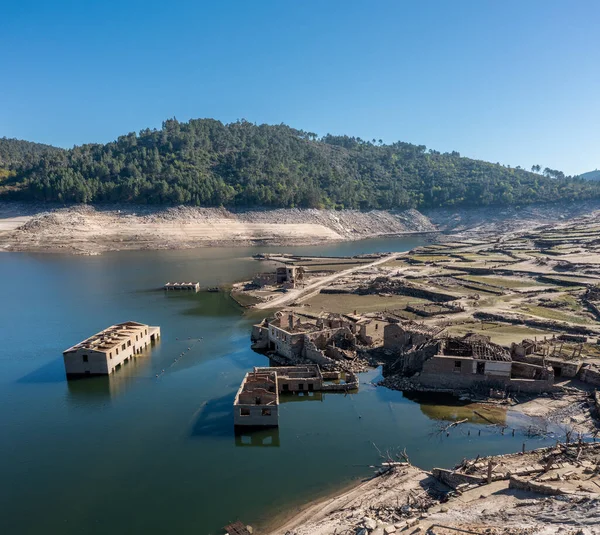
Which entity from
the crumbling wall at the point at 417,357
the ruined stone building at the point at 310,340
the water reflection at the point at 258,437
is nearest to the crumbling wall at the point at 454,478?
→ the water reflection at the point at 258,437

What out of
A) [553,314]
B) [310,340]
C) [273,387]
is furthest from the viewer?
[553,314]

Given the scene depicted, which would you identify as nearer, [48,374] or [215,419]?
[215,419]

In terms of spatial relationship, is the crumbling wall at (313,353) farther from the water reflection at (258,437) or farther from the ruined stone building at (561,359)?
the ruined stone building at (561,359)

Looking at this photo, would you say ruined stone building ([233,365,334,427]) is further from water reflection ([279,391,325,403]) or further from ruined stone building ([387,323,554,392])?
ruined stone building ([387,323,554,392])

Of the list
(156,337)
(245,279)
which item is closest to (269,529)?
(156,337)

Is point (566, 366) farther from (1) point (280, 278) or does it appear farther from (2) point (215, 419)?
(1) point (280, 278)

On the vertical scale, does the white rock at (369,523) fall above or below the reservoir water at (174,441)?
above

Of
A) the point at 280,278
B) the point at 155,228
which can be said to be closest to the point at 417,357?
the point at 280,278
